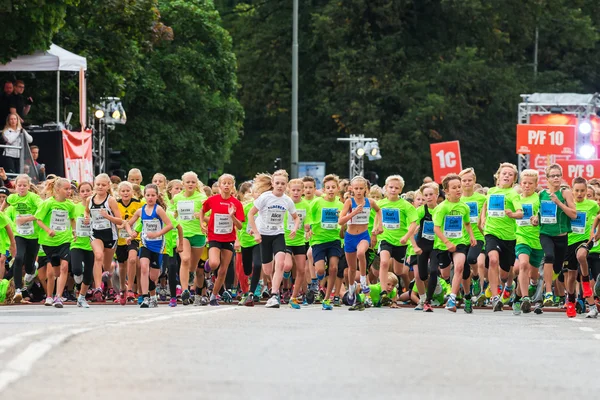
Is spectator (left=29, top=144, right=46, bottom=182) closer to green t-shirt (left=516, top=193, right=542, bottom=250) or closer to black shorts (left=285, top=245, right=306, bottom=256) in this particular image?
black shorts (left=285, top=245, right=306, bottom=256)

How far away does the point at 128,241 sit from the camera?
21.1 metres

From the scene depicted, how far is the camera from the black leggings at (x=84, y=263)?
67.5 ft

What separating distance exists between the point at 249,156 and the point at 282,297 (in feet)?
131

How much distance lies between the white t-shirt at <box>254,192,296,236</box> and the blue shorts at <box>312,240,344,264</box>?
4.38 ft

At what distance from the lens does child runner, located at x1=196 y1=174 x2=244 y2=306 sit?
66.3 ft

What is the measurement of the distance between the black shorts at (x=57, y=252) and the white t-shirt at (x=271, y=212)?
2729 millimetres

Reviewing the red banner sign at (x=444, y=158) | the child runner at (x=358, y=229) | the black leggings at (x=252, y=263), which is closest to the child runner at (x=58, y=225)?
the black leggings at (x=252, y=263)

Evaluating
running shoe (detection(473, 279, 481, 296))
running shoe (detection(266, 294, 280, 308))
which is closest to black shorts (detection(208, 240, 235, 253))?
running shoe (detection(266, 294, 280, 308))

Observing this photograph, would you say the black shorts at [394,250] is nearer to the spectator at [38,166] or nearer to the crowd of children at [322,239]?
the crowd of children at [322,239]

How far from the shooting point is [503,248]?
20.1 m

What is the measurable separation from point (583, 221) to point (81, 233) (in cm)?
615

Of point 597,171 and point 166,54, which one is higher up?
point 166,54

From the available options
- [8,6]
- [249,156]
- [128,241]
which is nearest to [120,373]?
[128,241]

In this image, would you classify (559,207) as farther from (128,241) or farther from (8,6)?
(8,6)
